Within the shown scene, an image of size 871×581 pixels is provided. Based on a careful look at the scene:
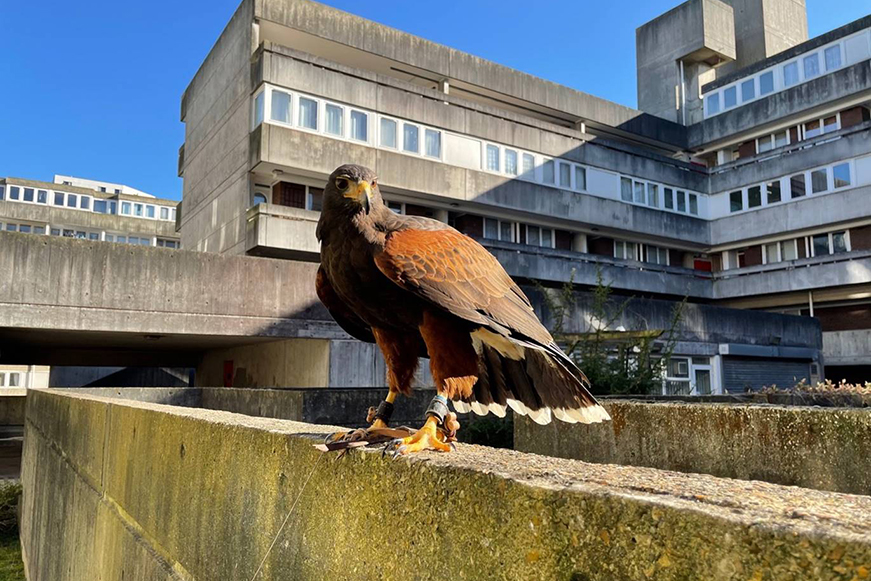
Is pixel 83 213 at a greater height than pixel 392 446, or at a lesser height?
greater

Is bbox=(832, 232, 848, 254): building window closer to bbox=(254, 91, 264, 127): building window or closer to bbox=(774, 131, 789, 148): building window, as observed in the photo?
bbox=(774, 131, 789, 148): building window

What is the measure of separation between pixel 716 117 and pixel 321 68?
23.5 m

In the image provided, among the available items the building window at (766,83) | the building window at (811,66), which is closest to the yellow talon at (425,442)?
the building window at (811,66)

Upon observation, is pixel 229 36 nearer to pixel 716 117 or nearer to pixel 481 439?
pixel 481 439

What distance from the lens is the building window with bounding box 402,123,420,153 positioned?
26484 millimetres

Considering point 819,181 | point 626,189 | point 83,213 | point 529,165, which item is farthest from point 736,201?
point 83,213

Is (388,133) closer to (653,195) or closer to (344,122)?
(344,122)

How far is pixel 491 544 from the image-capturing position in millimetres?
1426

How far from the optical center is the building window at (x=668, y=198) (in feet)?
115

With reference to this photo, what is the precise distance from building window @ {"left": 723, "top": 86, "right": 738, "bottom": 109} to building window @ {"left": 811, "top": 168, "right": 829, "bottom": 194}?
6366 millimetres

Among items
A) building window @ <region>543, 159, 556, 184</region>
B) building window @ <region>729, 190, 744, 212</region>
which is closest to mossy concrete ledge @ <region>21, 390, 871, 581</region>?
building window @ <region>543, 159, 556, 184</region>

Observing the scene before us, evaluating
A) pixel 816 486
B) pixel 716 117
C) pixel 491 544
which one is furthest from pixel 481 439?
pixel 716 117

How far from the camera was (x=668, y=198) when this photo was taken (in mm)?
35312

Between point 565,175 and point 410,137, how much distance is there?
8.59 m
